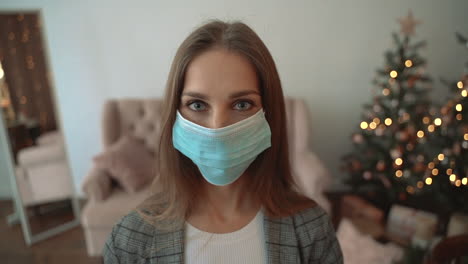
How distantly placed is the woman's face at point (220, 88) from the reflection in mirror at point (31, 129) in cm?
197

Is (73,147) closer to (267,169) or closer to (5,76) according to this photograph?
(5,76)

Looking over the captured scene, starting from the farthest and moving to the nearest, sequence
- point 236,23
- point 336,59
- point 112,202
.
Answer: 1. point 336,59
2. point 112,202
3. point 236,23

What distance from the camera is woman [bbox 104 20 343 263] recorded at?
59cm

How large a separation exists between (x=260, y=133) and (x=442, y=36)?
240 centimetres

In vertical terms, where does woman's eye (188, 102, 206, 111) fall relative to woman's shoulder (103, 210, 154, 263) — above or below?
above

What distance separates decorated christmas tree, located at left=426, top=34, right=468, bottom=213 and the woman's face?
5.82ft

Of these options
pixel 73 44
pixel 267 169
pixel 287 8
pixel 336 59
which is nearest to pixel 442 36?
pixel 336 59

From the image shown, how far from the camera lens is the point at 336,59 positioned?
2297 millimetres

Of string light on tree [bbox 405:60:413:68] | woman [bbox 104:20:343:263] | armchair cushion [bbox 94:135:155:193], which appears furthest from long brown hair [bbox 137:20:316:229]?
string light on tree [bbox 405:60:413:68]

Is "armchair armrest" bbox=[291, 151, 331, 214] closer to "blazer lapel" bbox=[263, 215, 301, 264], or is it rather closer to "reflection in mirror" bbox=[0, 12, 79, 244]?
"blazer lapel" bbox=[263, 215, 301, 264]

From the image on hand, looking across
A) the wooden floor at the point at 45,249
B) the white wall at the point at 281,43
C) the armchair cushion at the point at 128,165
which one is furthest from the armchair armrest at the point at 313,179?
the wooden floor at the point at 45,249

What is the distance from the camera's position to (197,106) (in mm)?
617

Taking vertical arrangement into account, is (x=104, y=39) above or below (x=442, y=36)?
above

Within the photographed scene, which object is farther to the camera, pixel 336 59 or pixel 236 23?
pixel 336 59
